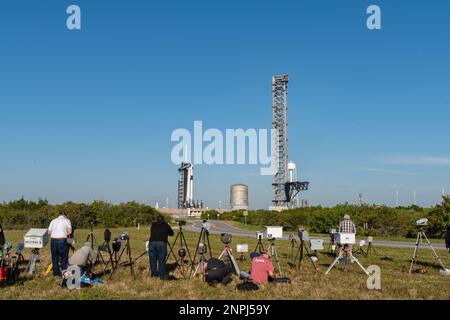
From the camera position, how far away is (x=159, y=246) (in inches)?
489

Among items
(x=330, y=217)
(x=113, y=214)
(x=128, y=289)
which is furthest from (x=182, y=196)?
(x=128, y=289)

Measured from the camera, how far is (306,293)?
33.9 ft

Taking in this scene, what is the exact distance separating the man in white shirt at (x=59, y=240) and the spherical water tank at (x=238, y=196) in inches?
4172

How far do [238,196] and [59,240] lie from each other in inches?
4205

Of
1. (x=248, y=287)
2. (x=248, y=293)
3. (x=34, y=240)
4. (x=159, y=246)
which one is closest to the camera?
(x=248, y=293)

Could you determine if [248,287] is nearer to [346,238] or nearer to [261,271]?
[261,271]

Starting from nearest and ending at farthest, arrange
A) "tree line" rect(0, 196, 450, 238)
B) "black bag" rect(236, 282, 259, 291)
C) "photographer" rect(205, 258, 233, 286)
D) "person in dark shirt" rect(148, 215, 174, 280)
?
1. "black bag" rect(236, 282, 259, 291)
2. "photographer" rect(205, 258, 233, 286)
3. "person in dark shirt" rect(148, 215, 174, 280)
4. "tree line" rect(0, 196, 450, 238)

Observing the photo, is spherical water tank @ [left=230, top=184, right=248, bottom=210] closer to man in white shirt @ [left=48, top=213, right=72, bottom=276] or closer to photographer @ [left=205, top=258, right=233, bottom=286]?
man in white shirt @ [left=48, top=213, right=72, bottom=276]

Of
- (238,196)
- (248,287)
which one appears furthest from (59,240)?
(238,196)

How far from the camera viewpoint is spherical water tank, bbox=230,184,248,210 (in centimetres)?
11833

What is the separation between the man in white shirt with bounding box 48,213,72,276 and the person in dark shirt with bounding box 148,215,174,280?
8.21ft

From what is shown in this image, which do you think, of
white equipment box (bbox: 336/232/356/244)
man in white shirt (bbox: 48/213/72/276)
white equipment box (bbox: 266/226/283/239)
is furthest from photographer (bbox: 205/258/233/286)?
man in white shirt (bbox: 48/213/72/276)
